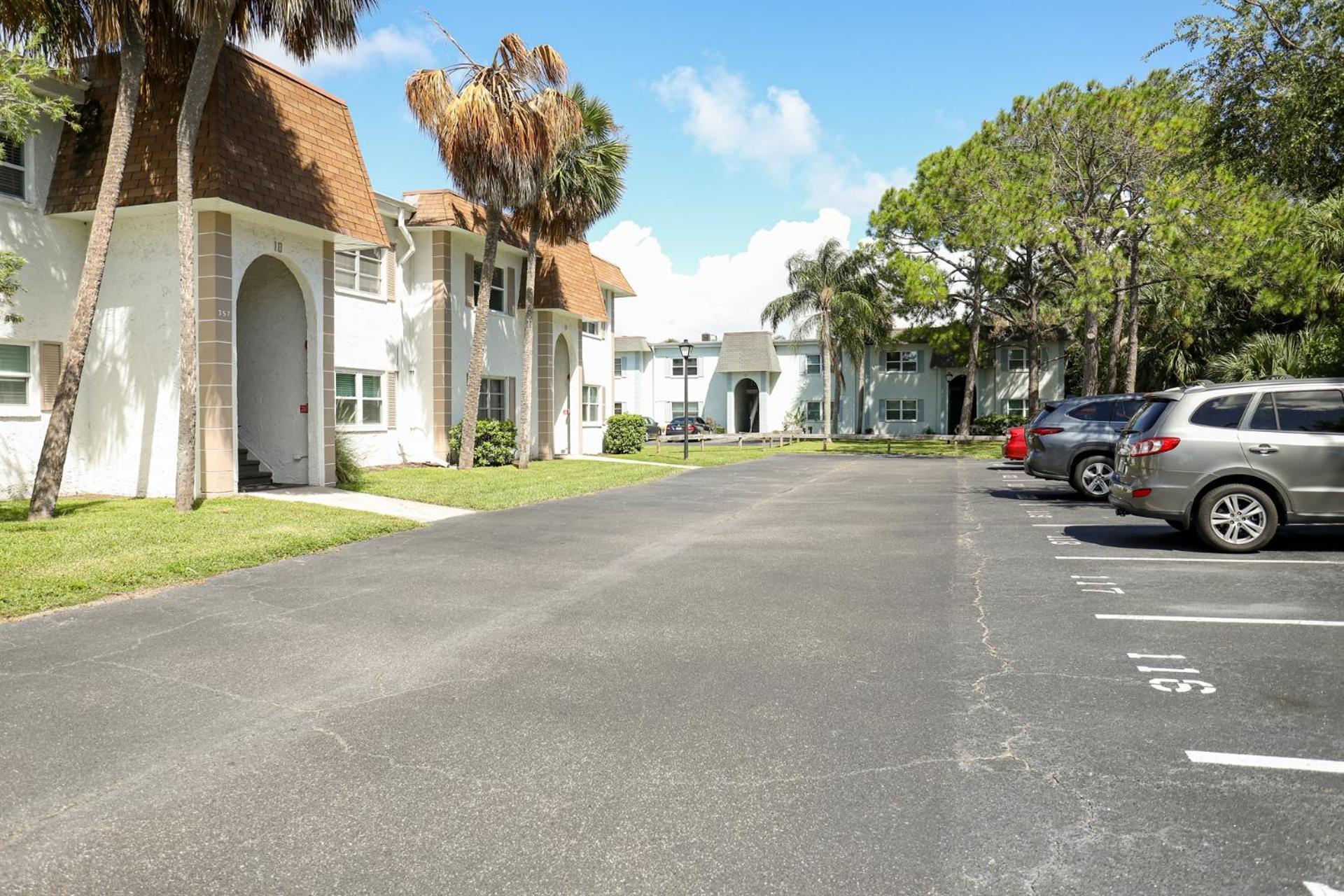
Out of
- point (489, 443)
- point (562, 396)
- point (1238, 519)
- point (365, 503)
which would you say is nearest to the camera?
point (1238, 519)

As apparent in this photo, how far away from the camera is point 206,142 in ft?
48.7

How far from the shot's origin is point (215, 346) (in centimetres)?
1530

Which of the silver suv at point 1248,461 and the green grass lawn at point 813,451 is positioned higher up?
the silver suv at point 1248,461

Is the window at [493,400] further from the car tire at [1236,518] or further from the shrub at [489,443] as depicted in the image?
the car tire at [1236,518]

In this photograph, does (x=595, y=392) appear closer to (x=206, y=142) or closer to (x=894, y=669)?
(x=206, y=142)

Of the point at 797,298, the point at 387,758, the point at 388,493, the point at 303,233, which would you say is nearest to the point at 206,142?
the point at 303,233

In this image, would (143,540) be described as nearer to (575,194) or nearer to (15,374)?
(15,374)

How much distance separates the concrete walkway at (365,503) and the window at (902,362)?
147ft

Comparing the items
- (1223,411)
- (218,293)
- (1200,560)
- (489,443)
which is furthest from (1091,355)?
(218,293)

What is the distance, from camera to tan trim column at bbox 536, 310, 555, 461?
28766mm

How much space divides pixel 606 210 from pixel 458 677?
20.5m

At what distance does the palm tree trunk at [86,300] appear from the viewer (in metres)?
13.0

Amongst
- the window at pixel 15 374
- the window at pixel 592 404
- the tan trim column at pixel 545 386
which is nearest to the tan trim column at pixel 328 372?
the window at pixel 15 374

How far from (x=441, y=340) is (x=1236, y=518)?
1892 centimetres
